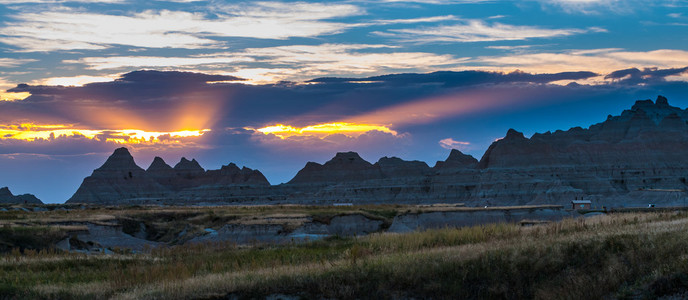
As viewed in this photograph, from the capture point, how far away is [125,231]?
53.2m

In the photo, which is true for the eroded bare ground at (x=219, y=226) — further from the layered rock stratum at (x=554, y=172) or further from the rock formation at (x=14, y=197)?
the rock formation at (x=14, y=197)

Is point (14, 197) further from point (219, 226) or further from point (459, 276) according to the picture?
point (459, 276)

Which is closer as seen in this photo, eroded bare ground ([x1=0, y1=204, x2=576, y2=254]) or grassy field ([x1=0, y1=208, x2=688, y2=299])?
grassy field ([x1=0, y1=208, x2=688, y2=299])

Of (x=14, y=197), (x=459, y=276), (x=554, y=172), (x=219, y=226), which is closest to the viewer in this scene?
(x=459, y=276)

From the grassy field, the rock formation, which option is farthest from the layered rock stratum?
the grassy field

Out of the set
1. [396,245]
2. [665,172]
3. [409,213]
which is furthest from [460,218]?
[665,172]

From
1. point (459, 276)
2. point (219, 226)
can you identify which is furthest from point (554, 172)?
point (459, 276)

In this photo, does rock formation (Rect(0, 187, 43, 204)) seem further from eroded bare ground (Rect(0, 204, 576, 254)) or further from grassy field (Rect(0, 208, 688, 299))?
grassy field (Rect(0, 208, 688, 299))

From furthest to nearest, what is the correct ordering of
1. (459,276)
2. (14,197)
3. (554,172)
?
(14,197)
(554,172)
(459,276)

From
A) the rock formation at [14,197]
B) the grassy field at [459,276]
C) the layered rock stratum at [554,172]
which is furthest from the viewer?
the rock formation at [14,197]

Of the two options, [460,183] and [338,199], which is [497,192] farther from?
[338,199]

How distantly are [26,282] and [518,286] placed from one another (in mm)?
13586

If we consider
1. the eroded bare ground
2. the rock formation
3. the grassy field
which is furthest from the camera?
the rock formation

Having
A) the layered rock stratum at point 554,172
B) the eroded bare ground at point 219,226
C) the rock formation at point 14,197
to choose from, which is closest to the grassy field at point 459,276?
the eroded bare ground at point 219,226
